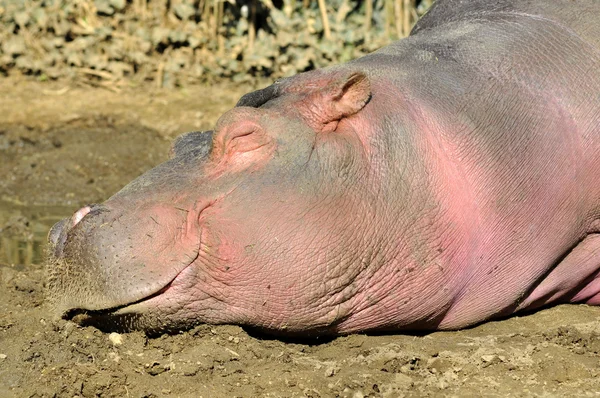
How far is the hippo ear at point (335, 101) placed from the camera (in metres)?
3.99

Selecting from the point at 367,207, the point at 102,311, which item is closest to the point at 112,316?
the point at 102,311

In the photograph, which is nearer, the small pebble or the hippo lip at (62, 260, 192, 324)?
the hippo lip at (62, 260, 192, 324)

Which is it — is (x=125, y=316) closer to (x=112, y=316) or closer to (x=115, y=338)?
(x=112, y=316)

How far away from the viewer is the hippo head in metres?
3.84

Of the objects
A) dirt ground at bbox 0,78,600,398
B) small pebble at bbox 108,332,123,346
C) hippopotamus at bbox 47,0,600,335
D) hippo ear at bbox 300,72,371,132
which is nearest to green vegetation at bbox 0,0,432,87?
dirt ground at bbox 0,78,600,398

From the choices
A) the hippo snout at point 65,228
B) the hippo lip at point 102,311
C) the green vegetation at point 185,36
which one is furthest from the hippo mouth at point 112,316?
the green vegetation at point 185,36

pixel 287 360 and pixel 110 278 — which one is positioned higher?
pixel 110 278

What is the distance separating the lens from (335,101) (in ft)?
13.2

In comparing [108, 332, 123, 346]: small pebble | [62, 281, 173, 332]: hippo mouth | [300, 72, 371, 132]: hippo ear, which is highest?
[300, 72, 371, 132]: hippo ear

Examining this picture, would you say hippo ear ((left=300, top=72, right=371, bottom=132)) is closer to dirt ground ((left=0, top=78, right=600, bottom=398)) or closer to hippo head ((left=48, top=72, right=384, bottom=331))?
hippo head ((left=48, top=72, right=384, bottom=331))

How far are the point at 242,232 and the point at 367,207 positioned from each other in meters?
0.50

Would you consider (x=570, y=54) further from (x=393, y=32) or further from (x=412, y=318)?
(x=393, y=32)

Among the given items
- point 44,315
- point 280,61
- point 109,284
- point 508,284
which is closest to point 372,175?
point 508,284

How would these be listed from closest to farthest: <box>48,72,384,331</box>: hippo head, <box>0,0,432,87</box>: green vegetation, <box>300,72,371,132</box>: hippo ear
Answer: <box>48,72,384,331</box>: hippo head
<box>300,72,371,132</box>: hippo ear
<box>0,0,432,87</box>: green vegetation
